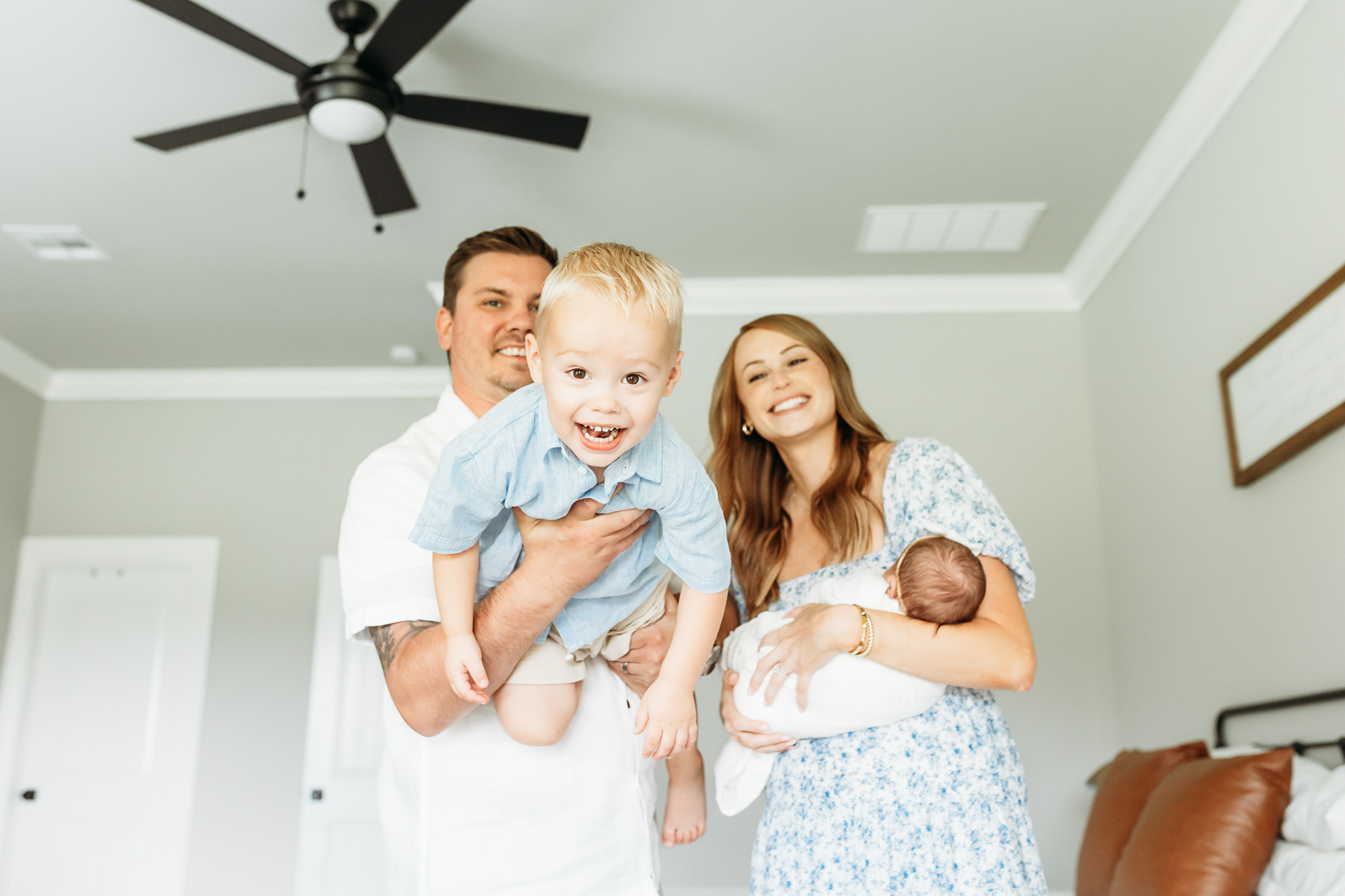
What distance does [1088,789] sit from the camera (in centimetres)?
354

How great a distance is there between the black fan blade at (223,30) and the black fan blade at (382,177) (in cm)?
26

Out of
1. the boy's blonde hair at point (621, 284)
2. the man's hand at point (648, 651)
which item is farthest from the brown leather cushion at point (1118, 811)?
the boy's blonde hair at point (621, 284)

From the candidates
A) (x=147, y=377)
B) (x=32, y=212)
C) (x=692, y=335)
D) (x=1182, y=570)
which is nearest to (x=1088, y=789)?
(x=1182, y=570)

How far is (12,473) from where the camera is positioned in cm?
485

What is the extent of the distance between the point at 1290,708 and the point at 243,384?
186 inches

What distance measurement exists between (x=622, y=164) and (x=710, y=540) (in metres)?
2.25

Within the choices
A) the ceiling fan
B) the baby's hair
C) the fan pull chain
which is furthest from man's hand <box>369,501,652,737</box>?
the fan pull chain

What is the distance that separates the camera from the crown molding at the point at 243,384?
5.06 metres

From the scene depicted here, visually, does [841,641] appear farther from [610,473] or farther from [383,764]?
[383,764]

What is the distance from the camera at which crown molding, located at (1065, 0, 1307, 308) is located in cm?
247

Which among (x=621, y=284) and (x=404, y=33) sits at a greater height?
(x=404, y=33)

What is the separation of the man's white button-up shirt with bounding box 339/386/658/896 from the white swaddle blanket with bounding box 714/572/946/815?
21cm

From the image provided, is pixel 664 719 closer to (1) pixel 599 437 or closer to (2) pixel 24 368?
(1) pixel 599 437

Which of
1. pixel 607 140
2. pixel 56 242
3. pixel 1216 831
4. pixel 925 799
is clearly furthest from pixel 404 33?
pixel 56 242
